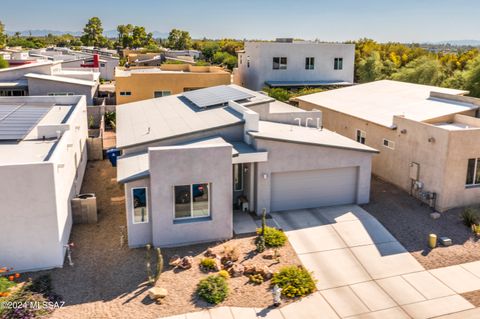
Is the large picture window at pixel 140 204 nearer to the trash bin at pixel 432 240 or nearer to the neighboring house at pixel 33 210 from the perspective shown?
the neighboring house at pixel 33 210

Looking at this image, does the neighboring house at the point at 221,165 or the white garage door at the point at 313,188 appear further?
the white garage door at the point at 313,188

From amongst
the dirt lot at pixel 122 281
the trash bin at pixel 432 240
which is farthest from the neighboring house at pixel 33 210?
the trash bin at pixel 432 240

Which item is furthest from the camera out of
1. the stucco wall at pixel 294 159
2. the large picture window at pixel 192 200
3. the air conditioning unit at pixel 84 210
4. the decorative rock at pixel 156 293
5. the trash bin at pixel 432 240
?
the stucco wall at pixel 294 159

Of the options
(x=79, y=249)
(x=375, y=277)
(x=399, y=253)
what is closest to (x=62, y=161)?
(x=79, y=249)

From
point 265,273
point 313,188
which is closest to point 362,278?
point 265,273

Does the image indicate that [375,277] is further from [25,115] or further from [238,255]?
[25,115]

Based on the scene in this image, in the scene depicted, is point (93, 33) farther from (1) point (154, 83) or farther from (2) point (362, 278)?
(2) point (362, 278)
